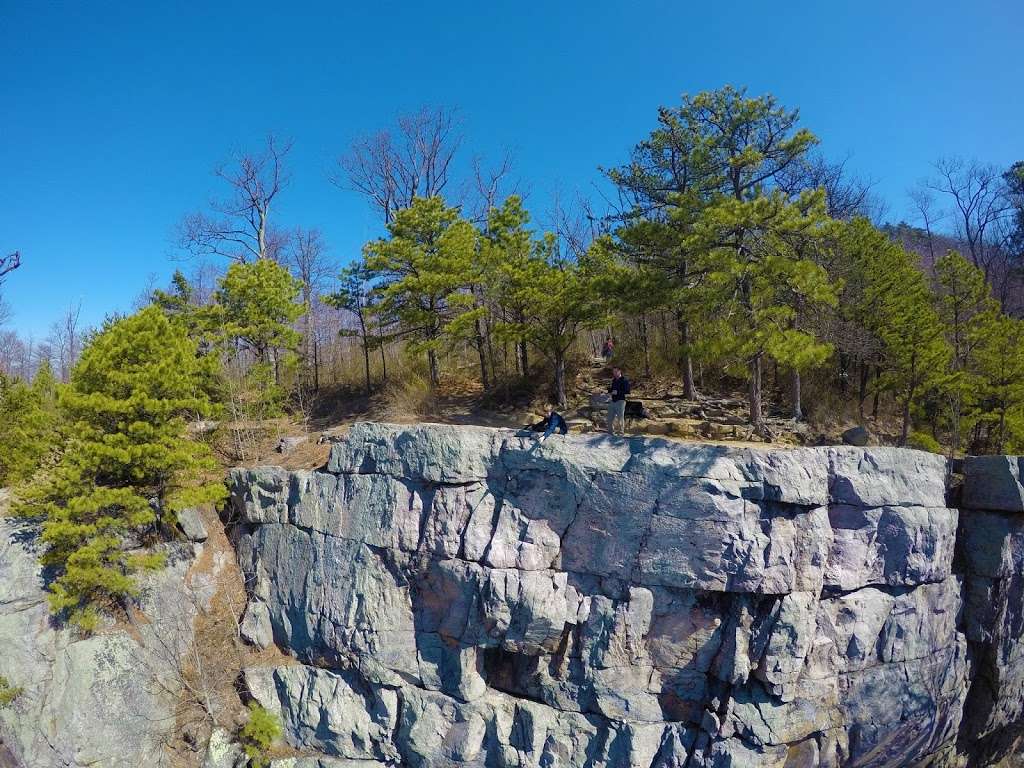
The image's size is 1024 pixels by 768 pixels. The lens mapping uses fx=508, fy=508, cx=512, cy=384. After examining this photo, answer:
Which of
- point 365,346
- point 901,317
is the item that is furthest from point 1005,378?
point 365,346

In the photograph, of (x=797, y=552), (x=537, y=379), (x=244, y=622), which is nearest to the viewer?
(x=797, y=552)

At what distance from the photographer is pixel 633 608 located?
434 inches

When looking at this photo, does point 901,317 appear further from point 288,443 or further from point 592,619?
point 288,443

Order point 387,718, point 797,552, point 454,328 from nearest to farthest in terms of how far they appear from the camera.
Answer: point 797,552, point 387,718, point 454,328

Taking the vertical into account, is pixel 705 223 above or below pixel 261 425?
above

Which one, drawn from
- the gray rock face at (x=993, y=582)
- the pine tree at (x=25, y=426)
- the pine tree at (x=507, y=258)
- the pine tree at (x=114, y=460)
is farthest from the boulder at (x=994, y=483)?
the pine tree at (x=25, y=426)

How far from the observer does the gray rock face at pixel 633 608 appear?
10648 mm

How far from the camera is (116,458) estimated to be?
449 inches

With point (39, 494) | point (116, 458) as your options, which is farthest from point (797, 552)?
point (39, 494)

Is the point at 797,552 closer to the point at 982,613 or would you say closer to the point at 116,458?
the point at 982,613

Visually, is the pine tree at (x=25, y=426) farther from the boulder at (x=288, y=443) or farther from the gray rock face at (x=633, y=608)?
the gray rock face at (x=633, y=608)

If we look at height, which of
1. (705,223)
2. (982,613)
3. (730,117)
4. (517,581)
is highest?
(730,117)

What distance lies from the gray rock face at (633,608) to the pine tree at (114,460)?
3.96 meters

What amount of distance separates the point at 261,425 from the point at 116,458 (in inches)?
216
